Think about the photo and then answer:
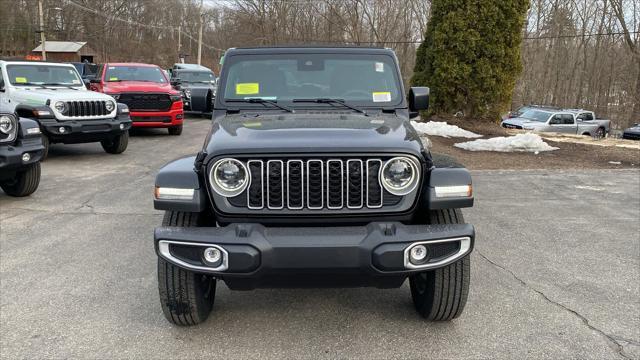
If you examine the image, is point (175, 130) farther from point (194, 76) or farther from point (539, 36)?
point (539, 36)

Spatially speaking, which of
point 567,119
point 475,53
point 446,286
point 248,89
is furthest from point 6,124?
point 567,119

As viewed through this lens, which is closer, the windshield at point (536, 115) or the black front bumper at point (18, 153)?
the black front bumper at point (18, 153)

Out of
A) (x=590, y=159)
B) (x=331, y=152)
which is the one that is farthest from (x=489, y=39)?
(x=331, y=152)

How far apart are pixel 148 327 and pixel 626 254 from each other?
4285mm

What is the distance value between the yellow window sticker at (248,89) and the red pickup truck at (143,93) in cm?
992

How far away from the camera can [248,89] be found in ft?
14.1

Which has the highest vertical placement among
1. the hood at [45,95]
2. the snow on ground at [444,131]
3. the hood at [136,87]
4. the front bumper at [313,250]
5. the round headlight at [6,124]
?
the hood at [136,87]

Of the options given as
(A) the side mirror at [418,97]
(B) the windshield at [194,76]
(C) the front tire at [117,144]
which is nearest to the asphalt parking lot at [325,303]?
(A) the side mirror at [418,97]

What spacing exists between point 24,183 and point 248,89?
4.32 metres

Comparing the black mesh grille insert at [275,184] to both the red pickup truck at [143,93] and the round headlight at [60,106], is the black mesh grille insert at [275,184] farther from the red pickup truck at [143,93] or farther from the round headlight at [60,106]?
the red pickup truck at [143,93]

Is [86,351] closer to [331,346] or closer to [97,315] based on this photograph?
[97,315]

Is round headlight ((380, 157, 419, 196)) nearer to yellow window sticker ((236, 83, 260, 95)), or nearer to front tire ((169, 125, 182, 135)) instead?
yellow window sticker ((236, 83, 260, 95))

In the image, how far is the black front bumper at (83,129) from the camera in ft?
31.4

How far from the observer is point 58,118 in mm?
9609
